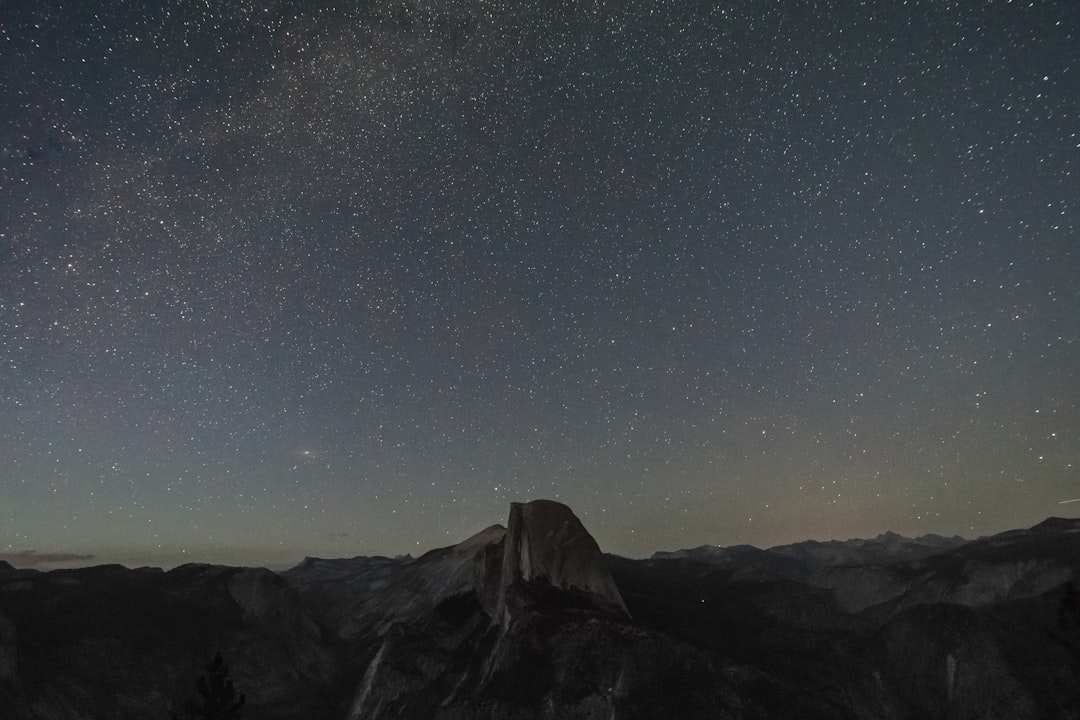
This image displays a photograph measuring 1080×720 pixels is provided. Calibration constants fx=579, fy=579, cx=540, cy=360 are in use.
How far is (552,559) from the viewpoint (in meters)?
92.1

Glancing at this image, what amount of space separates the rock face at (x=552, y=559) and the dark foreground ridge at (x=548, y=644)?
1.04 ft

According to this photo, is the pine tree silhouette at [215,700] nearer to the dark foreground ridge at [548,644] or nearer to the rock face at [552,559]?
the dark foreground ridge at [548,644]

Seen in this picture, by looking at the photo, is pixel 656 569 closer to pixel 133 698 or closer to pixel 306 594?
pixel 306 594

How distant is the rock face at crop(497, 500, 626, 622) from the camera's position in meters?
89.2

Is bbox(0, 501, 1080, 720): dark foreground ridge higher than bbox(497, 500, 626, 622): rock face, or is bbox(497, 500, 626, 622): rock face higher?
bbox(497, 500, 626, 622): rock face

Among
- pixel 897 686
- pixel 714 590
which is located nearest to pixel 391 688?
pixel 897 686

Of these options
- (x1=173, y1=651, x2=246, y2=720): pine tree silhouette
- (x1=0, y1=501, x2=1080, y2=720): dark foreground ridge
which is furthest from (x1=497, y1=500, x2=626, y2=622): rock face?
(x1=173, y1=651, x2=246, y2=720): pine tree silhouette

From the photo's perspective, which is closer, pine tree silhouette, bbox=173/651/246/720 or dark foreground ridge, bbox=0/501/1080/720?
pine tree silhouette, bbox=173/651/246/720

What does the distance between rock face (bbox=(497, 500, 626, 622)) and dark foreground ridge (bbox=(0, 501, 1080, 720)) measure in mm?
316

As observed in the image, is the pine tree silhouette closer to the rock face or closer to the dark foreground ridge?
the dark foreground ridge

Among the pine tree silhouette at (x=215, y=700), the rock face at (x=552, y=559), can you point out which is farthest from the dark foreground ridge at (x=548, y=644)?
the pine tree silhouette at (x=215, y=700)

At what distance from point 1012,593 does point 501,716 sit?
97672 mm

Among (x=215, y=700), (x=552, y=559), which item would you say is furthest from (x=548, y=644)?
(x=215, y=700)

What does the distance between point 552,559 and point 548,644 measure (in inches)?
750
